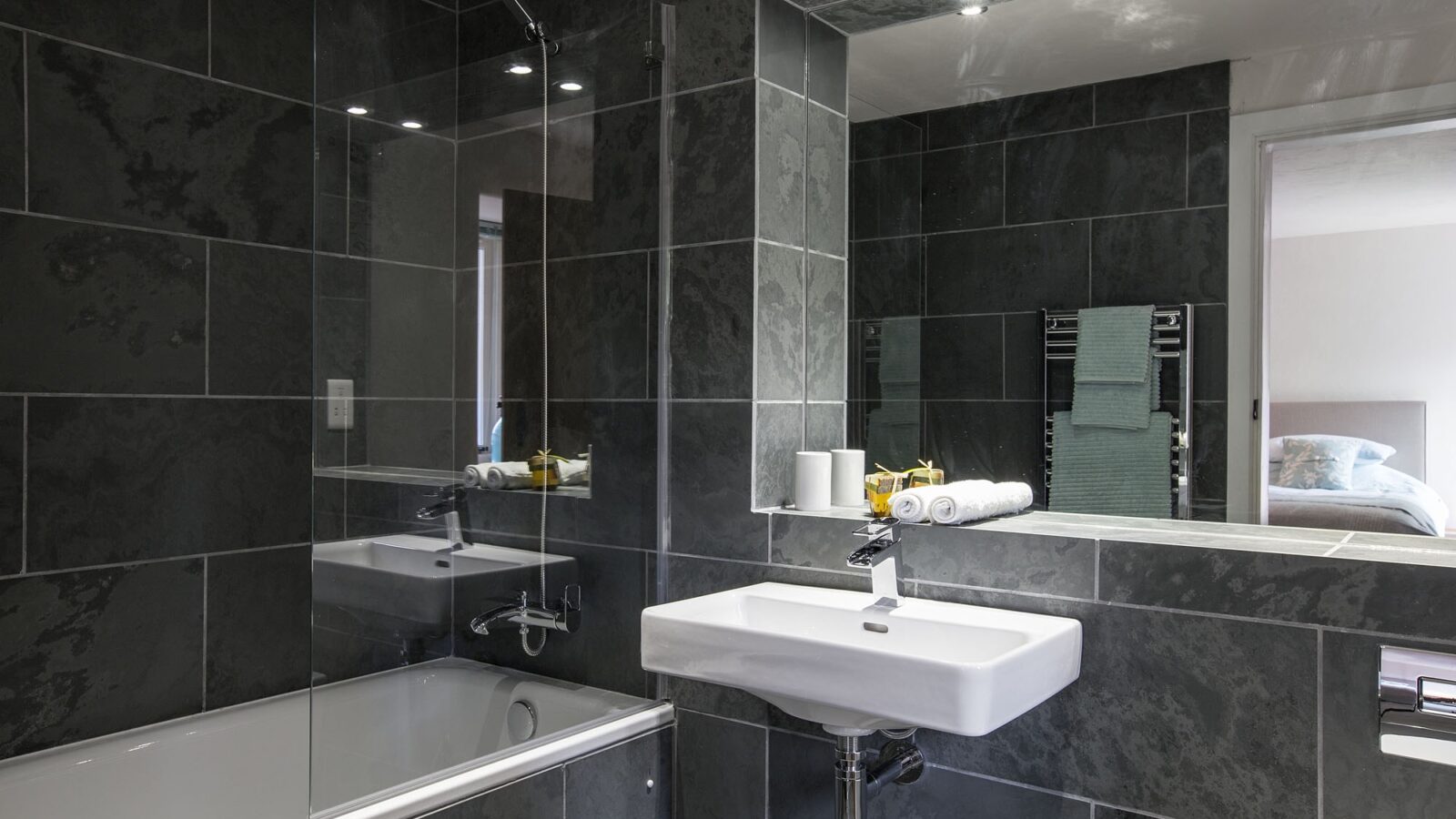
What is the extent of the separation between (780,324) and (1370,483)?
121cm

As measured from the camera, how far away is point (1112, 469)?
6.57 ft

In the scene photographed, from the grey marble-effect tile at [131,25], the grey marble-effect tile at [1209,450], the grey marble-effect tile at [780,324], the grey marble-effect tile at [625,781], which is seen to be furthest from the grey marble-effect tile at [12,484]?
the grey marble-effect tile at [1209,450]

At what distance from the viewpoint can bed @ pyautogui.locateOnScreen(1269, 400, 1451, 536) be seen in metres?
1.70

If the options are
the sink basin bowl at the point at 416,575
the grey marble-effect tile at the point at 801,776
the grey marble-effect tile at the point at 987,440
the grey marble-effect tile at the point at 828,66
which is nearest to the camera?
the sink basin bowl at the point at 416,575

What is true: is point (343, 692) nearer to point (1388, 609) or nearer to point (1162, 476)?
point (1162, 476)

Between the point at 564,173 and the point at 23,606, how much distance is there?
1.49m

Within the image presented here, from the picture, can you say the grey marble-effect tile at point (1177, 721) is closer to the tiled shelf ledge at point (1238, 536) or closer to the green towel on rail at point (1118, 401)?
the tiled shelf ledge at point (1238, 536)

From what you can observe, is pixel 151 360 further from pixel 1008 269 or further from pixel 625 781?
pixel 1008 269

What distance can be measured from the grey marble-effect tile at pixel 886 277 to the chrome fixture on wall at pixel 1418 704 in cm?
112

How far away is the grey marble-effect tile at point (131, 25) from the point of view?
83.7 inches

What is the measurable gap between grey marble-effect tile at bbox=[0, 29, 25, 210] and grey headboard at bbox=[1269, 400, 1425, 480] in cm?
259

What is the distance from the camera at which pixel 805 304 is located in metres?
2.38

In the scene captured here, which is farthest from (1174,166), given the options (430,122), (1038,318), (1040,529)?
(430,122)

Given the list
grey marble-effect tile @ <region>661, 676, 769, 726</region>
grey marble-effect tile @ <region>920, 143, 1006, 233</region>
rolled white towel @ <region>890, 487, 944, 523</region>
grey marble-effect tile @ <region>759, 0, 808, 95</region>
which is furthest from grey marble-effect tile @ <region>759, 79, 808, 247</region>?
grey marble-effect tile @ <region>661, 676, 769, 726</region>
